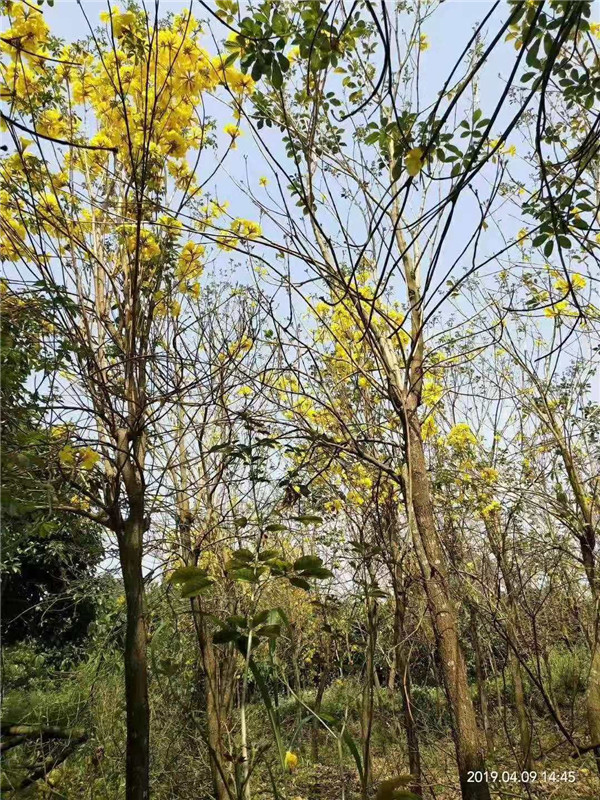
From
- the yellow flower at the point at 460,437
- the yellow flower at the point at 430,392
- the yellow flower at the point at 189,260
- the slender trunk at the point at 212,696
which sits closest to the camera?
the yellow flower at the point at 189,260

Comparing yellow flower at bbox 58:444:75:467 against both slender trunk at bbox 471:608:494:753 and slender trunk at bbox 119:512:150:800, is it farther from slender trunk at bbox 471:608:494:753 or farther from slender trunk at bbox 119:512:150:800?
slender trunk at bbox 471:608:494:753

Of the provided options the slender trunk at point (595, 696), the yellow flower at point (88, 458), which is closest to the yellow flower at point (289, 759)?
the yellow flower at point (88, 458)

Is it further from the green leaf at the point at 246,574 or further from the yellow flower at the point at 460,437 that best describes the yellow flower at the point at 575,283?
the green leaf at the point at 246,574

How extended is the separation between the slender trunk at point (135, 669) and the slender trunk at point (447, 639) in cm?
95

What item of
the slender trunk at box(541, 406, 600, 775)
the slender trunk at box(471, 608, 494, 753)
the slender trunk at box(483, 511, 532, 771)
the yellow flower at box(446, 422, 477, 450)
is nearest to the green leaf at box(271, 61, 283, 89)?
the slender trunk at box(483, 511, 532, 771)

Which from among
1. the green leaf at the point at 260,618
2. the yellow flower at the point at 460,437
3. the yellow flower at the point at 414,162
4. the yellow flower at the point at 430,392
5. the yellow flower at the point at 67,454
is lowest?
the green leaf at the point at 260,618

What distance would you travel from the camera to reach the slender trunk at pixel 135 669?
163 cm

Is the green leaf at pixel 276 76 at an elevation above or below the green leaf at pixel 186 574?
above

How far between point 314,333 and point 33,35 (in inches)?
109

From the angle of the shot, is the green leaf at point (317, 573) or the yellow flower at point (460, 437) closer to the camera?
the green leaf at point (317, 573)

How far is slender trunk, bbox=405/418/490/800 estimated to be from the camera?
1785mm

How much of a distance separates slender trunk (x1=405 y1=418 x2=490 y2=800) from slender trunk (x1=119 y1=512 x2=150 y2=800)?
95 cm

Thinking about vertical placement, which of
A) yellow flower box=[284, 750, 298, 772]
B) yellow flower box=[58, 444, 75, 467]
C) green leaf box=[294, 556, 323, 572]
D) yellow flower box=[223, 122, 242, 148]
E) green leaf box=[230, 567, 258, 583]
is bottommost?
yellow flower box=[284, 750, 298, 772]

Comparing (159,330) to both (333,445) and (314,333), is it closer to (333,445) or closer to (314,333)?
(333,445)
